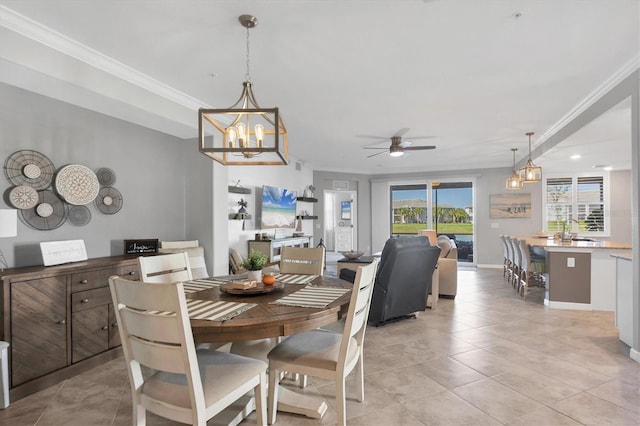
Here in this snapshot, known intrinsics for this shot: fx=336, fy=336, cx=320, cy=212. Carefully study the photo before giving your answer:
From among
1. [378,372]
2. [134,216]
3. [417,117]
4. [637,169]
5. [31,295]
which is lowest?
[378,372]

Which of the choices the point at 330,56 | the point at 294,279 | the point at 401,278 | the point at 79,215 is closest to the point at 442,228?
the point at 401,278

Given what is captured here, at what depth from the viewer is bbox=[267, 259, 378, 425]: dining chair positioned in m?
1.88

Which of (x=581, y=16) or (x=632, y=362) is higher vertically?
(x=581, y=16)

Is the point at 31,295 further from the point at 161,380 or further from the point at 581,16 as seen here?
the point at 581,16

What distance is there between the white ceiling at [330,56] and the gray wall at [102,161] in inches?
8.2

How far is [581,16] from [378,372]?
308 centimetres

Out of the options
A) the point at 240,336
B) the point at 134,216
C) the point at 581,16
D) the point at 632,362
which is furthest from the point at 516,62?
the point at 134,216

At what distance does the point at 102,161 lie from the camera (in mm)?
3611

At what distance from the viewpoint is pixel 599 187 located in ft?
26.7

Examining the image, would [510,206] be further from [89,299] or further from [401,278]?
[89,299]

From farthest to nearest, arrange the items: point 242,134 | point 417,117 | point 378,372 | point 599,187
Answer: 1. point 599,187
2. point 417,117
3. point 378,372
4. point 242,134

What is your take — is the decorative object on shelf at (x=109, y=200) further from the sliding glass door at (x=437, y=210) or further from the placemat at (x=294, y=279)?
the sliding glass door at (x=437, y=210)

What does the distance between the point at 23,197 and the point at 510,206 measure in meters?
9.28

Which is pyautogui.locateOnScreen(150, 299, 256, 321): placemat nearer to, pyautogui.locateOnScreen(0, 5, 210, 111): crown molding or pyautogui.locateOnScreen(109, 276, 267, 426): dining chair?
pyautogui.locateOnScreen(109, 276, 267, 426): dining chair
